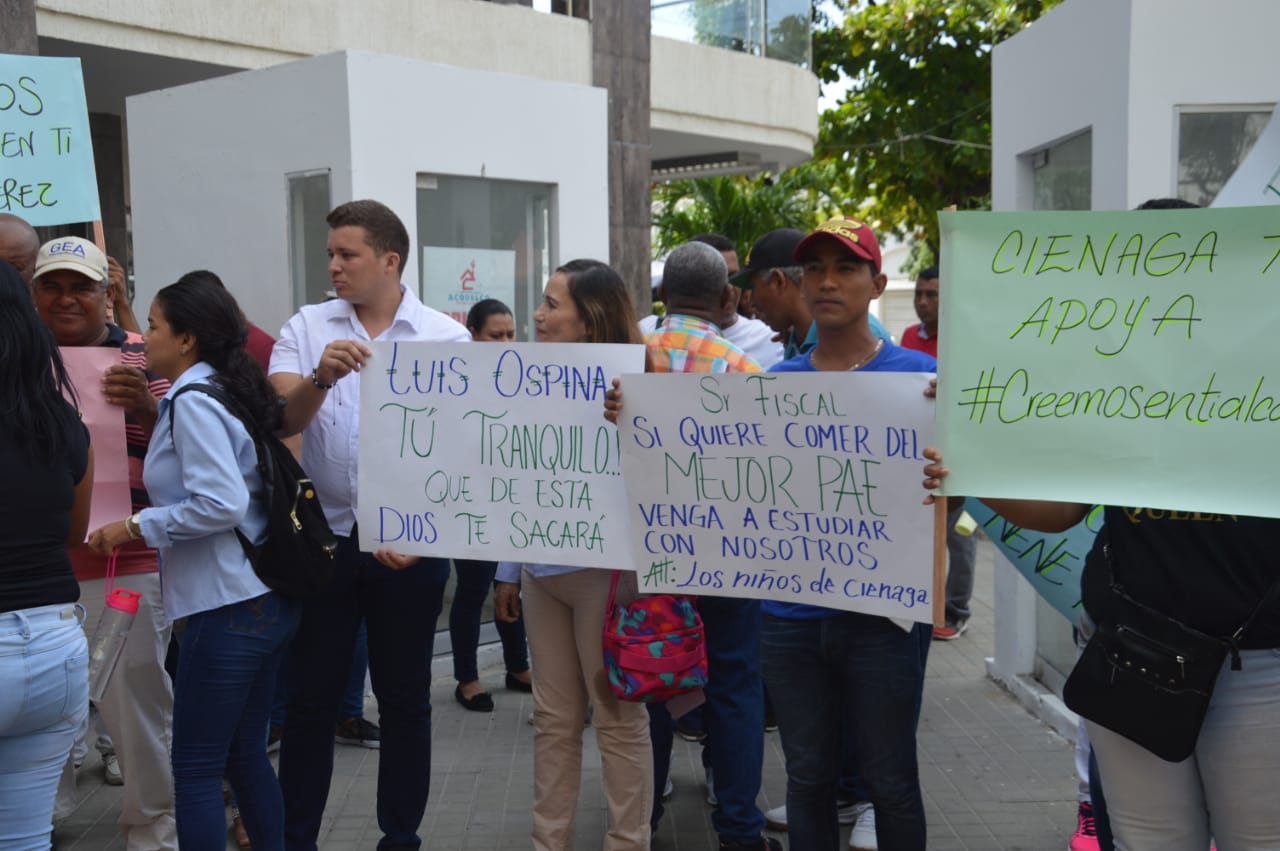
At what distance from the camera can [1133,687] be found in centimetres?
261

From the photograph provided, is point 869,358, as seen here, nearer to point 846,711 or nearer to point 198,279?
point 846,711

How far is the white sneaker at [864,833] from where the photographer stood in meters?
4.36

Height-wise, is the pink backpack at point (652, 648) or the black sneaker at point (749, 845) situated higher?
the pink backpack at point (652, 648)

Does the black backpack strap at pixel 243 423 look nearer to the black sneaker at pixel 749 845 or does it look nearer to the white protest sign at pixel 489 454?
the white protest sign at pixel 489 454

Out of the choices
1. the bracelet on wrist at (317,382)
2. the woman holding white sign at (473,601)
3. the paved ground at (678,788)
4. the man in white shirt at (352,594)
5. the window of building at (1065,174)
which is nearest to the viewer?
the bracelet on wrist at (317,382)

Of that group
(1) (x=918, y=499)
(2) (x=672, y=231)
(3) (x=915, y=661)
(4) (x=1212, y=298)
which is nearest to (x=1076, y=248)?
(4) (x=1212, y=298)

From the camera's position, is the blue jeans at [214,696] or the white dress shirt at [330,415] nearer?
the blue jeans at [214,696]

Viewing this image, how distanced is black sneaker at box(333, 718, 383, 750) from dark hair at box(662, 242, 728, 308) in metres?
2.58

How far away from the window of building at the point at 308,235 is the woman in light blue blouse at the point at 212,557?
2891mm

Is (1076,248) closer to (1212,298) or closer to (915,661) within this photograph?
(1212,298)

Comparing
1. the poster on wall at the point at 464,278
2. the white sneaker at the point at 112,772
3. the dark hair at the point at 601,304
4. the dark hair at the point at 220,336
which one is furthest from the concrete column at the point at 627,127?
the dark hair at the point at 220,336

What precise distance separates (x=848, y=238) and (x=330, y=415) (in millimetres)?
1763

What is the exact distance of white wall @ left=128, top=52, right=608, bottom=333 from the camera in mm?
6227

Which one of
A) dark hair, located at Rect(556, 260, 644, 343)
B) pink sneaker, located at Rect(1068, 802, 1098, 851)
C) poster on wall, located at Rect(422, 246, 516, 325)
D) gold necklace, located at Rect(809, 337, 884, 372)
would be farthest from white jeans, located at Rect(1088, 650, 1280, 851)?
poster on wall, located at Rect(422, 246, 516, 325)
